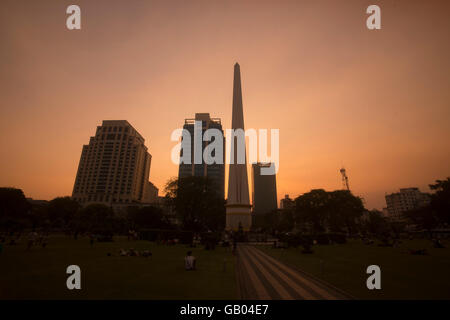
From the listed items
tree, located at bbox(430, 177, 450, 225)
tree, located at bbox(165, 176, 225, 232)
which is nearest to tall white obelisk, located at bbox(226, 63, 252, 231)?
tree, located at bbox(165, 176, 225, 232)

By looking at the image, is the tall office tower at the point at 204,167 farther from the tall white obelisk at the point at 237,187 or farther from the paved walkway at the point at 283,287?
the paved walkway at the point at 283,287

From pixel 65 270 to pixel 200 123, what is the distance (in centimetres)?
13552

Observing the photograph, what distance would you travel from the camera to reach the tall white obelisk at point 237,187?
63844mm

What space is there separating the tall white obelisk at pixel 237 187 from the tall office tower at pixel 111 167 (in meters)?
88.4

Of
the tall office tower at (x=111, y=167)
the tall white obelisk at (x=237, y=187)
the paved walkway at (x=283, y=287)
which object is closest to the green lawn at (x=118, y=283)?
the paved walkway at (x=283, y=287)

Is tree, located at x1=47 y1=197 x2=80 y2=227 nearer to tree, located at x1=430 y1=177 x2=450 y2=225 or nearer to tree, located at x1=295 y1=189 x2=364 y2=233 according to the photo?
tree, located at x1=295 y1=189 x2=364 y2=233

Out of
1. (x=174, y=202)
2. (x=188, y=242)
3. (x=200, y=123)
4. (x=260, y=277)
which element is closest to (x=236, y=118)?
(x=174, y=202)

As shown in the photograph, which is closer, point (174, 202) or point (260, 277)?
point (260, 277)

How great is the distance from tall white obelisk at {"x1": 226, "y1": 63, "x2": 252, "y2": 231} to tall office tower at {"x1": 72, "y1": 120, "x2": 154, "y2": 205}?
8836 cm

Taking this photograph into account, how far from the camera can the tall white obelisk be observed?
63.8 m

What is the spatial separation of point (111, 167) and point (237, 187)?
10474 cm
